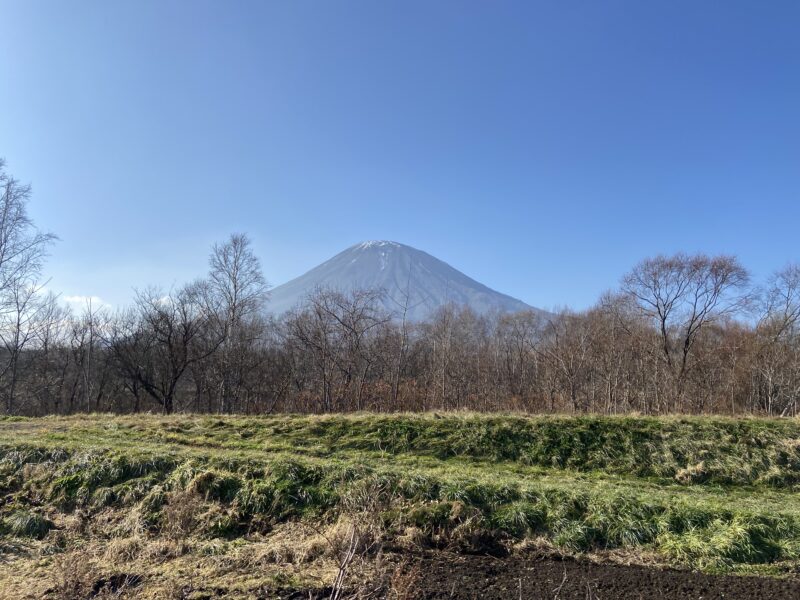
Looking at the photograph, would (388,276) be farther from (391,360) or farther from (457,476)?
(457,476)

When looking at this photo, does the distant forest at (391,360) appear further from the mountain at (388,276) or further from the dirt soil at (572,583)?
the mountain at (388,276)

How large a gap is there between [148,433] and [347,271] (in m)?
113

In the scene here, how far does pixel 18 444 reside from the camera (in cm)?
1002

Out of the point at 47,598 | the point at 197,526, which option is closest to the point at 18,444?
the point at 197,526

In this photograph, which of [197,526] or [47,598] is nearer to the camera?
[47,598]

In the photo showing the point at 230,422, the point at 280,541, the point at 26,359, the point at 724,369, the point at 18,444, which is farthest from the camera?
the point at 26,359

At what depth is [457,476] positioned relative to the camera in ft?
28.8

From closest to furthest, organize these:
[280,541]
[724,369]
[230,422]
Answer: [280,541] → [230,422] → [724,369]

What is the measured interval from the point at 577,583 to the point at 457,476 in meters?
3.51

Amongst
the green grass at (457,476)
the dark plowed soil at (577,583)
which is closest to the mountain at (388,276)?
the green grass at (457,476)

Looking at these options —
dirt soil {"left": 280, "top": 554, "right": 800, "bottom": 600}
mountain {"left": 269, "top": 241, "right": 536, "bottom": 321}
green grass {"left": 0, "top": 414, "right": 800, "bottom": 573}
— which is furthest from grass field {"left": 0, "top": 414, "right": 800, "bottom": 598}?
mountain {"left": 269, "top": 241, "right": 536, "bottom": 321}

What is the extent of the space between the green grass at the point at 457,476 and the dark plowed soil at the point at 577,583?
1.79ft

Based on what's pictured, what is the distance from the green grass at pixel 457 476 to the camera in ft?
22.4

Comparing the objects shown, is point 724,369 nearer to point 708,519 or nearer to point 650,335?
point 650,335
